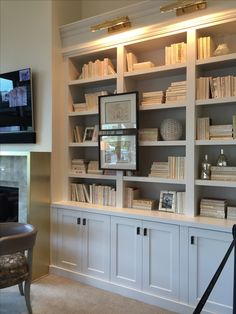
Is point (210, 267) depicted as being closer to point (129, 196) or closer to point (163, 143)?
point (129, 196)

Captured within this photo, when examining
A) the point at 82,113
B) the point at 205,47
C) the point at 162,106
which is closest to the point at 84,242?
the point at 82,113

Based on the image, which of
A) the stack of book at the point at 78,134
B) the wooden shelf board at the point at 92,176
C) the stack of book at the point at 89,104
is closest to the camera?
the wooden shelf board at the point at 92,176

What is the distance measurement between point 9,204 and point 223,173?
2.41 m

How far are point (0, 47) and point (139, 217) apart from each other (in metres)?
2.81

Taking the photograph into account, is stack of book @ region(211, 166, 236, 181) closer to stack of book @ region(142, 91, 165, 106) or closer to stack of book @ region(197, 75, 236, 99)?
stack of book @ region(197, 75, 236, 99)

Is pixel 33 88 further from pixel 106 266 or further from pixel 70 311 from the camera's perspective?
pixel 70 311

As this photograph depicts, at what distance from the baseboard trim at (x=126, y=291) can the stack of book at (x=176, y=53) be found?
2.26 meters

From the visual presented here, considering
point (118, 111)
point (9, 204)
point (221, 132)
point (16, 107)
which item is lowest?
point (9, 204)

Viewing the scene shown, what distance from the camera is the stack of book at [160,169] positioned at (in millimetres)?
2946

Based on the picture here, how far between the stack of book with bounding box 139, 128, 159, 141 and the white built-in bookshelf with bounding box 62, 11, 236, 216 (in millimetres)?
51

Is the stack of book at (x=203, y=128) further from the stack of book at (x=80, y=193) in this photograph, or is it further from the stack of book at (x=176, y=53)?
the stack of book at (x=80, y=193)

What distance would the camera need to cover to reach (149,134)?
9.98 feet

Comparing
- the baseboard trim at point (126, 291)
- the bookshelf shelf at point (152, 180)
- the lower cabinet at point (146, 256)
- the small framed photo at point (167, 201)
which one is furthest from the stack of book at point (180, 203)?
the baseboard trim at point (126, 291)

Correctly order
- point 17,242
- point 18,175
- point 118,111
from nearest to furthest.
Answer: point 17,242, point 118,111, point 18,175
